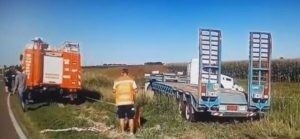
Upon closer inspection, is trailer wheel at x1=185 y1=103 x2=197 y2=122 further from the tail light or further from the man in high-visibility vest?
the man in high-visibility vest

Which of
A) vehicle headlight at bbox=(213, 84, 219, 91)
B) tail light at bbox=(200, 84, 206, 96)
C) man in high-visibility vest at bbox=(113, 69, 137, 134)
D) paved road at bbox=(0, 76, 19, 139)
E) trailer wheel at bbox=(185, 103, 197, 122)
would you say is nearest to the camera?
paved road at bbox=(0, 76, 19, 139)

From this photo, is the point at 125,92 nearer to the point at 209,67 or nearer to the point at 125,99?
the point at 125,99

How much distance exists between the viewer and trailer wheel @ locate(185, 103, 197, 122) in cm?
1828

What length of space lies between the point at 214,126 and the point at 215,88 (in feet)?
4.92

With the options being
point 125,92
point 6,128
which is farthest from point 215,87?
point 6,128

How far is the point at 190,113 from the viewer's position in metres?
18.5

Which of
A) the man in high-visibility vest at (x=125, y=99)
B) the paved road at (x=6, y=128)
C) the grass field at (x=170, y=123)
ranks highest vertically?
the man in high-visibility vest at (x=125, y=99)

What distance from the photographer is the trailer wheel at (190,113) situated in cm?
1828

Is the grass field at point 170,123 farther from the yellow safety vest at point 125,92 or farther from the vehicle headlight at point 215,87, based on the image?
the vehicle headlight at point 215,87

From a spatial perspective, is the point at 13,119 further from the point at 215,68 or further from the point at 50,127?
the point at 215,68

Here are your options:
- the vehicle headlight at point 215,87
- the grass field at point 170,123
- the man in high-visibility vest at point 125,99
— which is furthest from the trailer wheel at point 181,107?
the man in high-visibility vest at point 125,99

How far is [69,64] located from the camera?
2633cm

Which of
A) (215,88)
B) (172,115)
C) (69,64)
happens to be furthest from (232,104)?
(69,64)

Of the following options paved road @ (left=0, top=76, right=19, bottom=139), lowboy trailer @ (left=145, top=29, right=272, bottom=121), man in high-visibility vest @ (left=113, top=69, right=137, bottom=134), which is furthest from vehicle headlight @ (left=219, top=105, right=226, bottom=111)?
paved road @ (left=0, top=76, right=19, bottom=139)
